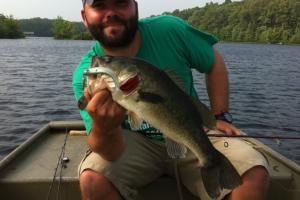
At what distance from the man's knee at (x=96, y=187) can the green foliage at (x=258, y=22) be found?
12413cm

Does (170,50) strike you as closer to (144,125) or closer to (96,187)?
(144,125)

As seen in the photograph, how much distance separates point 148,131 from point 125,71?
147cm

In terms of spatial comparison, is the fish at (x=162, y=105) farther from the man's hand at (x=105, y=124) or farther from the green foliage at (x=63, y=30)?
the green foliage at (x=63, y=30)

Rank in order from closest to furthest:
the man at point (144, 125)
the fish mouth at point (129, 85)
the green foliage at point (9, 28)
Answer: the fish mouth at point (129, 85) < the man at point (144, 125) < the green foliage at point (9, 28)

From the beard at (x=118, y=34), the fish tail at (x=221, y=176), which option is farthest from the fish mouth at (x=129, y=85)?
the beard at (x=118, y=34)

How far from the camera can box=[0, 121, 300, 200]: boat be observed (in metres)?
4.52

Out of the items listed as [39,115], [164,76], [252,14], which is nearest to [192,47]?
[164,76]

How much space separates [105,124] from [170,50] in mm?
1402

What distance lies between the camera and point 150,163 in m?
4.23

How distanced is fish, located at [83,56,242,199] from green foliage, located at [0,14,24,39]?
121240 millimetres

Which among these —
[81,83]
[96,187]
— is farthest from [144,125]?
[96,187]

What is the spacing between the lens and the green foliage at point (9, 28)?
388ft

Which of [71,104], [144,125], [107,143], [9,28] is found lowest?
[9,28]

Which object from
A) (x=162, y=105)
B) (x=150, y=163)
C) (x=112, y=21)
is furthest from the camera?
(x=150, y=163)
